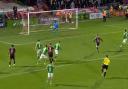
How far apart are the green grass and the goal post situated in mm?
862

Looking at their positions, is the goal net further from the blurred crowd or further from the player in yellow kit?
the player in yellow kit

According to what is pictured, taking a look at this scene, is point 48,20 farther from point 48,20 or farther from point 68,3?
point 68,3

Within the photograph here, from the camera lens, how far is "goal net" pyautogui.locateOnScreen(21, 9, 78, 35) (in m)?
Answer: 65.1

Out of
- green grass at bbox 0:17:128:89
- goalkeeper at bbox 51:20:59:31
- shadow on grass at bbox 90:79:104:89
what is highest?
goalkeeper at bbox 51:20:59:31

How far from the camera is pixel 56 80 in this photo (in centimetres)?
4150

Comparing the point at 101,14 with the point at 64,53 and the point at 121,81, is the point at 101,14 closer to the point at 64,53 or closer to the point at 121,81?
the point at 64,53

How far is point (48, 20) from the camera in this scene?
2618 inches

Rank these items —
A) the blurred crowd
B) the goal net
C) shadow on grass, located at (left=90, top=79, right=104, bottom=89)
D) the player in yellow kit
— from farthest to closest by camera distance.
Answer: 1. the blurred crowd
2. the goal net
3. the player in yellow kit
4. shadow on grass, located at (left=90, top=79, right=104, bottom=89)

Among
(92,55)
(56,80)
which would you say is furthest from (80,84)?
(92,55)

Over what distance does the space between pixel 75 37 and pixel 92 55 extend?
33.5 ft

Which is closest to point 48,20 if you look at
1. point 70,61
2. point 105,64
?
point 70,61

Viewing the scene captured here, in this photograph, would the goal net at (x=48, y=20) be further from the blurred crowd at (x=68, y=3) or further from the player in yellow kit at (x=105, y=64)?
the player in yellow kit at (x=105, y=64)

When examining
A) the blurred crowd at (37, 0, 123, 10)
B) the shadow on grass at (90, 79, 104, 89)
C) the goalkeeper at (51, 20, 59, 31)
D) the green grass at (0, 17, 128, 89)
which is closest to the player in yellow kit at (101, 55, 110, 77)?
the green grass at (0, 17, 128, 89)

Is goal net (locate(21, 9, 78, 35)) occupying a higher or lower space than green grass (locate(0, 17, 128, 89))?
higher
